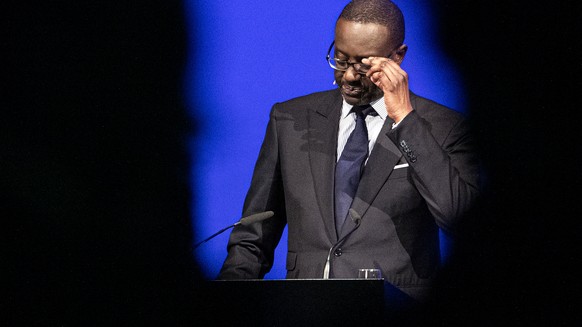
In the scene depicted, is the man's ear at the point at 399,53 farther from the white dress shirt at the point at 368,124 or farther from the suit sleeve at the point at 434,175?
the suit sleeve at the point at 434,175

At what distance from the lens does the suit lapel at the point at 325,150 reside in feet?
7.00

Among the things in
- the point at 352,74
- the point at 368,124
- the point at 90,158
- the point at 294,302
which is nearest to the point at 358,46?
the point at 352,74

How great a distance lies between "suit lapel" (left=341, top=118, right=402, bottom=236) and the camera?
82.3 inches

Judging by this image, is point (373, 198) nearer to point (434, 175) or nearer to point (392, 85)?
point (434, 175)

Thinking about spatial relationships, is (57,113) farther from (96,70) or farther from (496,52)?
(496,52)

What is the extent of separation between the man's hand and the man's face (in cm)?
7

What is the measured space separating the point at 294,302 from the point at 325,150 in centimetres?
74

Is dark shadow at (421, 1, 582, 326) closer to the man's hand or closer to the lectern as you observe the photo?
the man's hand

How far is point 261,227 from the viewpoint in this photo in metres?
2.21

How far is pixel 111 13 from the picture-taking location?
2.72 metres

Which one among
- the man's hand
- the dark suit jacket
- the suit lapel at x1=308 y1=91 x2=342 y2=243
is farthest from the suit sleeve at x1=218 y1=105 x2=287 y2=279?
Answer: the man's hand

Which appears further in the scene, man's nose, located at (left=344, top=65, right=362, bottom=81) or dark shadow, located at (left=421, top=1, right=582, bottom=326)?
man's nose, located at (left=344, top=65, right=362, bottom=81)

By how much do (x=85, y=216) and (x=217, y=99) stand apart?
0.62 metres

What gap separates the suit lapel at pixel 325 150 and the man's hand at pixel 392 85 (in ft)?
0.73
